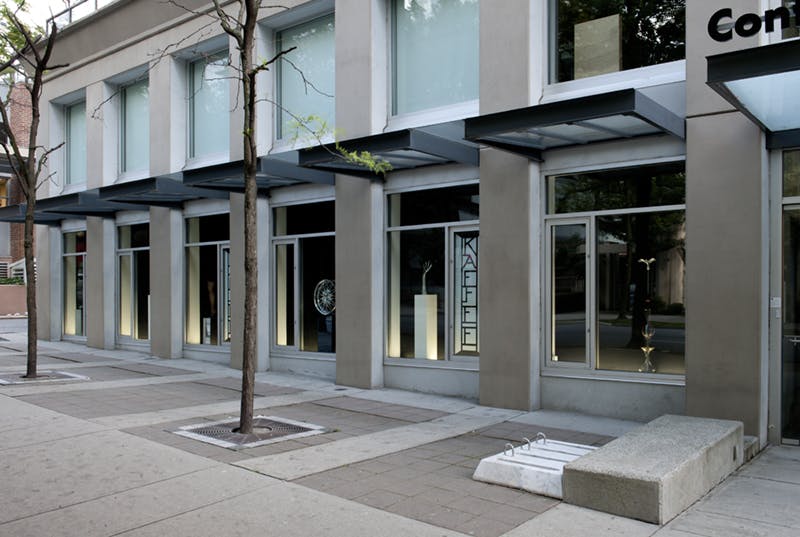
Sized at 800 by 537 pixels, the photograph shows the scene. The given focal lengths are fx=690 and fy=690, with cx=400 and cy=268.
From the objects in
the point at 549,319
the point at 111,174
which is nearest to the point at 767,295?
the point at 549,319

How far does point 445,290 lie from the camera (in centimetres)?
1123

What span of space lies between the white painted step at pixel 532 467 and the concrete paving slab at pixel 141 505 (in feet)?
6.60

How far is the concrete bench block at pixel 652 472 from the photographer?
5.34 meters

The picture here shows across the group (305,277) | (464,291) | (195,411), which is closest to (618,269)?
(464,291)

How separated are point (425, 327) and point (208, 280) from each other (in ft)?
21.3

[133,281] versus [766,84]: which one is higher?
[766,84]

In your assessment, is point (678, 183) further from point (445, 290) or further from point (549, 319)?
point (445, 290)

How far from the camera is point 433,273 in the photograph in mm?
11477

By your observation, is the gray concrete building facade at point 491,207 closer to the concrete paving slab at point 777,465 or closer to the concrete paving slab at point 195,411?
the concrete paving slab at point 777,465

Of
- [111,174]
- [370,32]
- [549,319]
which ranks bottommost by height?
[549,319]

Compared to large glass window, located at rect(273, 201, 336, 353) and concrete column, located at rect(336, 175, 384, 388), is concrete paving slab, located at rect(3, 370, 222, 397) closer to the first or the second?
large glass window, located at rect(273, 201, 336, 353)

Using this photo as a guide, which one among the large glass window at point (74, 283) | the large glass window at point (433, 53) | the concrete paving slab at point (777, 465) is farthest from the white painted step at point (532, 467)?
the large glass window at point (74, 283)

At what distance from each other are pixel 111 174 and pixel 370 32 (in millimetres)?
9866

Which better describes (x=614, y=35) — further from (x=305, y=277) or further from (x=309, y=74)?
(x=305, y=277)
